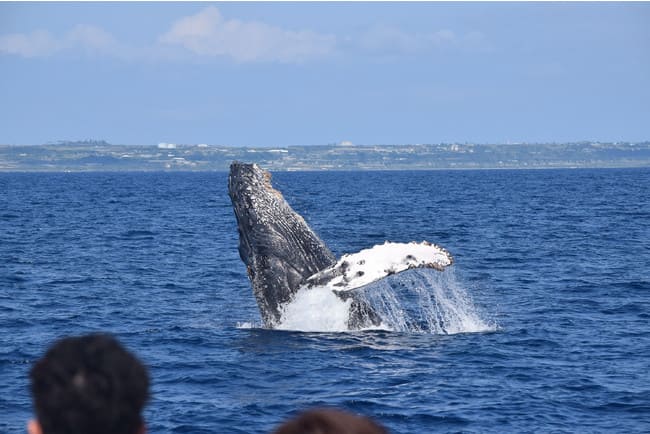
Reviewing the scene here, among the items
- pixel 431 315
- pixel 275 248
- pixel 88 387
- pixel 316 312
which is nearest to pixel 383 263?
pixel 275 248

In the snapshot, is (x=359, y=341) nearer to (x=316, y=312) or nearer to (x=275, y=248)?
(x=316, y=312)

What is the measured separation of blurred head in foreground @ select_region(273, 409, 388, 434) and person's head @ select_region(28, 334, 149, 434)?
1.61ft

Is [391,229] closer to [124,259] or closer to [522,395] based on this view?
[124,259]

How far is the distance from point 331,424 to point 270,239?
10274mm

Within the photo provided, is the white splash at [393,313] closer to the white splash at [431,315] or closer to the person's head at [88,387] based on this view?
the white splash at [431,315]

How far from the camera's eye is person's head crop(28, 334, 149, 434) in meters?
2.58

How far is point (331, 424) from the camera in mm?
2328

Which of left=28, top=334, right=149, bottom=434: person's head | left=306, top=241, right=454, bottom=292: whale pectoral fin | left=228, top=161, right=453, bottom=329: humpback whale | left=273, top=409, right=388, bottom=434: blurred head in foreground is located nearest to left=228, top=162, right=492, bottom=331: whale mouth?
left=228, top=161, right=453, bottom=329: humpback whale

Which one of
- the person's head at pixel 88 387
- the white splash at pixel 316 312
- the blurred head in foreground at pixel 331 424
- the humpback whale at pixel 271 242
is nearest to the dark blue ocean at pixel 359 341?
the white splash at pixel 316 312

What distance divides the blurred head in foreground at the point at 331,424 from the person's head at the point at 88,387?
1.61 ft

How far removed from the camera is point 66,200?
7069 cm

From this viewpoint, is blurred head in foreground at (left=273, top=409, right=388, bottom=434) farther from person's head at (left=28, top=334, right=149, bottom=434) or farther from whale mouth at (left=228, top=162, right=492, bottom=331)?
whale mouth at (left=228, top=162, right=492, bottom=331)

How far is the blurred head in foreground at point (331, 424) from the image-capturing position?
2.32 metres

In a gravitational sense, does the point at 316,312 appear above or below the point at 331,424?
below
